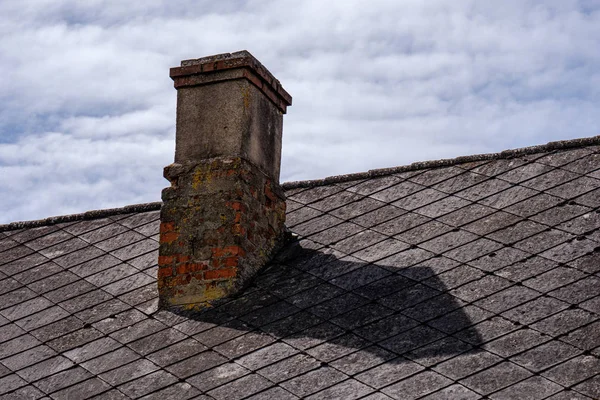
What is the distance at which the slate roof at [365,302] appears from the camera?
6.21m

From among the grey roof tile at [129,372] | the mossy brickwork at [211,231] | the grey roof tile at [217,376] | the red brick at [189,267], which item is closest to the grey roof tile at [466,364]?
the grey roof tile at [217,376]

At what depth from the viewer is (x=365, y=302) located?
7141mm

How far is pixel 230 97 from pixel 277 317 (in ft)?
6.15

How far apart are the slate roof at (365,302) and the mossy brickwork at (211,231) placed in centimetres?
16

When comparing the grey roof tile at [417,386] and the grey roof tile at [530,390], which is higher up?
the grey roof tile at [530,390]

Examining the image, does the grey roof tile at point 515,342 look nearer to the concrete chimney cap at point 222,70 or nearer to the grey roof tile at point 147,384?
the grey roof tile at point 147,384

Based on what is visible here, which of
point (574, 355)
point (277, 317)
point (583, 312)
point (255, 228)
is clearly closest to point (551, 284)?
point (583, 312)

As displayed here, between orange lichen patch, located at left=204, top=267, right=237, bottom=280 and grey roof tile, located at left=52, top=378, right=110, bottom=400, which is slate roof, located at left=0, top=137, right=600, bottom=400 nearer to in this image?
grey roof tile, located at left=52, top=378, right=110, bottom=400

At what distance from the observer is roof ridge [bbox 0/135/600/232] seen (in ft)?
27.9

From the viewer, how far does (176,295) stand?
7734 millimetres

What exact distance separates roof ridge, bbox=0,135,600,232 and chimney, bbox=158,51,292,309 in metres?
0.65

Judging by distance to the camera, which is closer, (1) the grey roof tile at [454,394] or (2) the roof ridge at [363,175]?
(1) the grey roof tile at [454,394]

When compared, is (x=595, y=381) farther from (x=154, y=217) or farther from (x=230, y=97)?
(x=154, y=217)

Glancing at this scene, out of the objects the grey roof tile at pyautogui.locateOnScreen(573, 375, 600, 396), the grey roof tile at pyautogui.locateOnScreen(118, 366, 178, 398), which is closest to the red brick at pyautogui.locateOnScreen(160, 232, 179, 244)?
the grey roof tile at pyautogui.locateOnScreen(118, 366, 178, 398)
